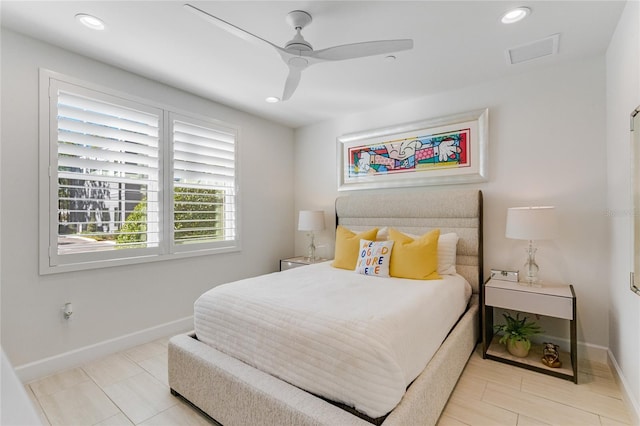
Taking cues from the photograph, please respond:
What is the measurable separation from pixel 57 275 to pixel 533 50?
4291mm

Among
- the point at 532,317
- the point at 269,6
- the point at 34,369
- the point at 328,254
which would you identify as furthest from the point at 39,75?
the point at 532,317

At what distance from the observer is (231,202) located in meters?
3.87

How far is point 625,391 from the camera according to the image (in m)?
2.03

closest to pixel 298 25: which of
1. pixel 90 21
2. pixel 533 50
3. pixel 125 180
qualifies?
pixel 90 21

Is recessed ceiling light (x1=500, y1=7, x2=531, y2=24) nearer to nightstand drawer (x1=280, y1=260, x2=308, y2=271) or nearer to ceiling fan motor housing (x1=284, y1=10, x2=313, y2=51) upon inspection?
ceiling fan motor housing (x1=284, y1=10, x2=313, y2=51)

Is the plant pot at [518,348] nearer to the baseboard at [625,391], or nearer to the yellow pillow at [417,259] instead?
the baseboard at [625,391]

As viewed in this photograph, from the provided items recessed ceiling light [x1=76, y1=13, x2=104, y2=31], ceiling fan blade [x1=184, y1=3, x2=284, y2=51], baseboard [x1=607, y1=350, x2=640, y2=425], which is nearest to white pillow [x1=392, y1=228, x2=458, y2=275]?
baseboard [x1=607, y1=350, x2=640, y2=425]

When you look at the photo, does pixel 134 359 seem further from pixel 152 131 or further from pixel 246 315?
pixel 152 131

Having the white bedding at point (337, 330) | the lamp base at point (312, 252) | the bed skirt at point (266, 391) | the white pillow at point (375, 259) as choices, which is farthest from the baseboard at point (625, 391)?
the lamp base at point (312, 252)

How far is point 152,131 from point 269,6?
1.81m

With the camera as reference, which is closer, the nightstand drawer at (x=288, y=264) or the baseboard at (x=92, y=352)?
the baseboard at (x=92, y=352)

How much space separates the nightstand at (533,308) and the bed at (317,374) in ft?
0.48

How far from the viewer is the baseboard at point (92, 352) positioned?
234 cm

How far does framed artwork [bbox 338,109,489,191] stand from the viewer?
3.16 metres
